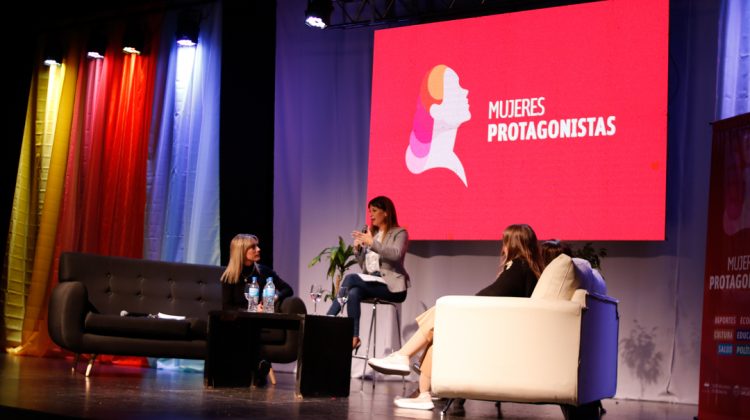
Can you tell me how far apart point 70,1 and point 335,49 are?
2864 mm

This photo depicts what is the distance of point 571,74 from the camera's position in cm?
628

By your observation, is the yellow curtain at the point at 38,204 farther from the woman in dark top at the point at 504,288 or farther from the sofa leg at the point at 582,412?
the sofa leg at the point at 582,412

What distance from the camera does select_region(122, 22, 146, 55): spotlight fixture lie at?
26.2ft

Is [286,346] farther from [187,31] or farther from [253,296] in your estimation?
[187,31]

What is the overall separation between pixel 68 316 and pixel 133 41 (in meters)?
3.22

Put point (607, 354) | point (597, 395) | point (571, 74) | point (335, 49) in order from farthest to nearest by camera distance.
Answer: point (335, 49), point (571, 74), point (607, 354), point (597, 395)

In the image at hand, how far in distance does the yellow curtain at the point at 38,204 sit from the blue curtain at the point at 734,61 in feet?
19.6

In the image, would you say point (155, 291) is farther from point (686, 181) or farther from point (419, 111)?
point (686, 181)

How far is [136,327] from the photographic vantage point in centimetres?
587

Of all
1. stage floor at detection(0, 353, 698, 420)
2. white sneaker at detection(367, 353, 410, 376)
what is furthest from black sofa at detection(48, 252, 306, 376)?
white sneaker at detection(367, 353, 410, 376)

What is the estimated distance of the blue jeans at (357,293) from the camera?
5910mm

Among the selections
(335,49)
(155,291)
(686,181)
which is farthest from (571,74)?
(155,291)

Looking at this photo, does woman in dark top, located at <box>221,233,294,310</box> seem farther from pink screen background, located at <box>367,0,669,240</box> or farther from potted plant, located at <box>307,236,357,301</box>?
pink screen background, located at <box>367,0,669,240</box>

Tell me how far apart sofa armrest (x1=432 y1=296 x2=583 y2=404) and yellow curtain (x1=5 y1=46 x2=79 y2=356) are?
535 cm
